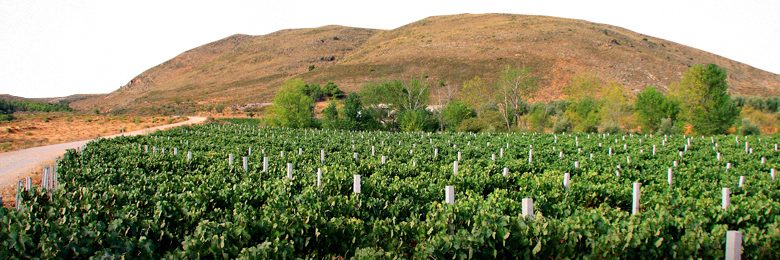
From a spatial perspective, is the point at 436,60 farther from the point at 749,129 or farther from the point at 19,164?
the point at 19,164

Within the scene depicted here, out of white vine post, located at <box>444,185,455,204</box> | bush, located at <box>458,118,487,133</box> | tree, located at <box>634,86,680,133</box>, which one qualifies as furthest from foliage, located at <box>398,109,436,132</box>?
white vine post, located at <box>444,185,455,204</box>

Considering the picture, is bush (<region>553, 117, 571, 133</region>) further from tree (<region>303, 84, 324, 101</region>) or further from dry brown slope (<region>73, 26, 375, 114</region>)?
dry brown slope (<region>73, 26, 375, 114</region>)

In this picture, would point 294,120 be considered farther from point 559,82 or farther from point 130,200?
point 130,200

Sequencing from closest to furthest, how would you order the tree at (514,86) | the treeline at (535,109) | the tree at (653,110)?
the treeline at (535,109), the tree at (653,110), the tree at (514,86)

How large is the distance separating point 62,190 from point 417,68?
92.4 metres

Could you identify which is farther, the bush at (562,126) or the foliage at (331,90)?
the foliage at (331,90)

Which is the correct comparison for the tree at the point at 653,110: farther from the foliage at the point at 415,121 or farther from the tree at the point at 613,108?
the foliage at the point at 415,121

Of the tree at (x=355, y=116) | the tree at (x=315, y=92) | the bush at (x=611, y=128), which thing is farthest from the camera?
the tree at (x=315, y=92)

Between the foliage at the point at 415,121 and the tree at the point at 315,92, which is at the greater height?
the tree at the point at 315,92

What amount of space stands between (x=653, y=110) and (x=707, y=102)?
505 centimetres

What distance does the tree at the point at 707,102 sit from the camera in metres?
52.8

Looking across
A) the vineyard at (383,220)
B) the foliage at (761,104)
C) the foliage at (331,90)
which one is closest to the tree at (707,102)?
the foliage at (761,104)

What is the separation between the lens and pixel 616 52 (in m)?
101

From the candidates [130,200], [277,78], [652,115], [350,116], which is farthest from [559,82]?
[130,200]
